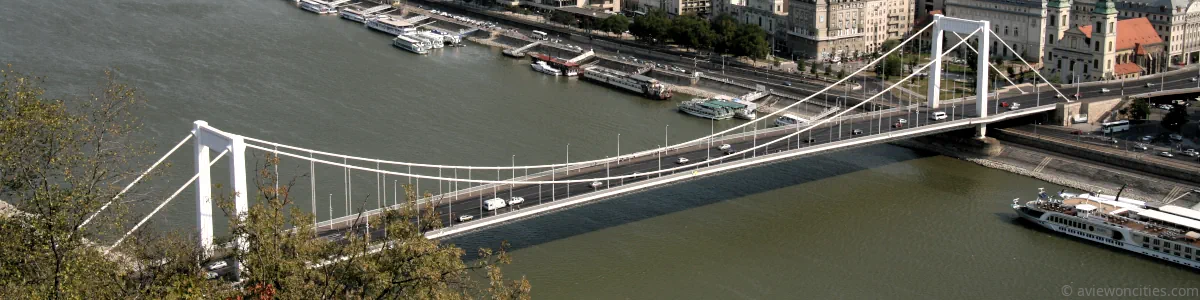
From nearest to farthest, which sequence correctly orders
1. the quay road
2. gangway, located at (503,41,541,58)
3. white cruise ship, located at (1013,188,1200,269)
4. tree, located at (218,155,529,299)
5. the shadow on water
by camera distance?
tree, located at (218,155,529,299) < the quay road < white cruise ship, located at (1013,188,1200,269) < the shadow on water < gangway, located at (503,41,541,58)

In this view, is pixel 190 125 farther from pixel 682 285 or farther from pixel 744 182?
pixel 682 285

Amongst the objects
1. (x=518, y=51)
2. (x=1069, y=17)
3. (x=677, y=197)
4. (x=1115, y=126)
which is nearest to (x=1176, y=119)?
(x=1115, y=126)

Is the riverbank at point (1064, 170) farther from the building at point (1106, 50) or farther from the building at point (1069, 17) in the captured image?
the building at point (1069, 17)

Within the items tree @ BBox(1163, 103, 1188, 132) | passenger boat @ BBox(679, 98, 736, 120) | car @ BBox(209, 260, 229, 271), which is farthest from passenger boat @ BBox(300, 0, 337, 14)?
car @ BBox(209, 260, 229, 271)

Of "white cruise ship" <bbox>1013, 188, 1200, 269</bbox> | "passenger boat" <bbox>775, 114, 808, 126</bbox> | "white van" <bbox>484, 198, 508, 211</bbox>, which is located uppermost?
"white van" <bbox>484, 198, 508, 211</bbox>

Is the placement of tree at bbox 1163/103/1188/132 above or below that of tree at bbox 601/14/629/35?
below

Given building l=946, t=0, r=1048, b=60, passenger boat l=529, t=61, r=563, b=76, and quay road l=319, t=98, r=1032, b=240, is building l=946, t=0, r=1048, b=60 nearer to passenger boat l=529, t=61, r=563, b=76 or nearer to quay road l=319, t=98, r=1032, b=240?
quay road l=319, t=98, r=1032, b=240

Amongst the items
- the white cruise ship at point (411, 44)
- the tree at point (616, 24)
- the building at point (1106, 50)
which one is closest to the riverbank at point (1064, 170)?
the building at point (1106, 50)
